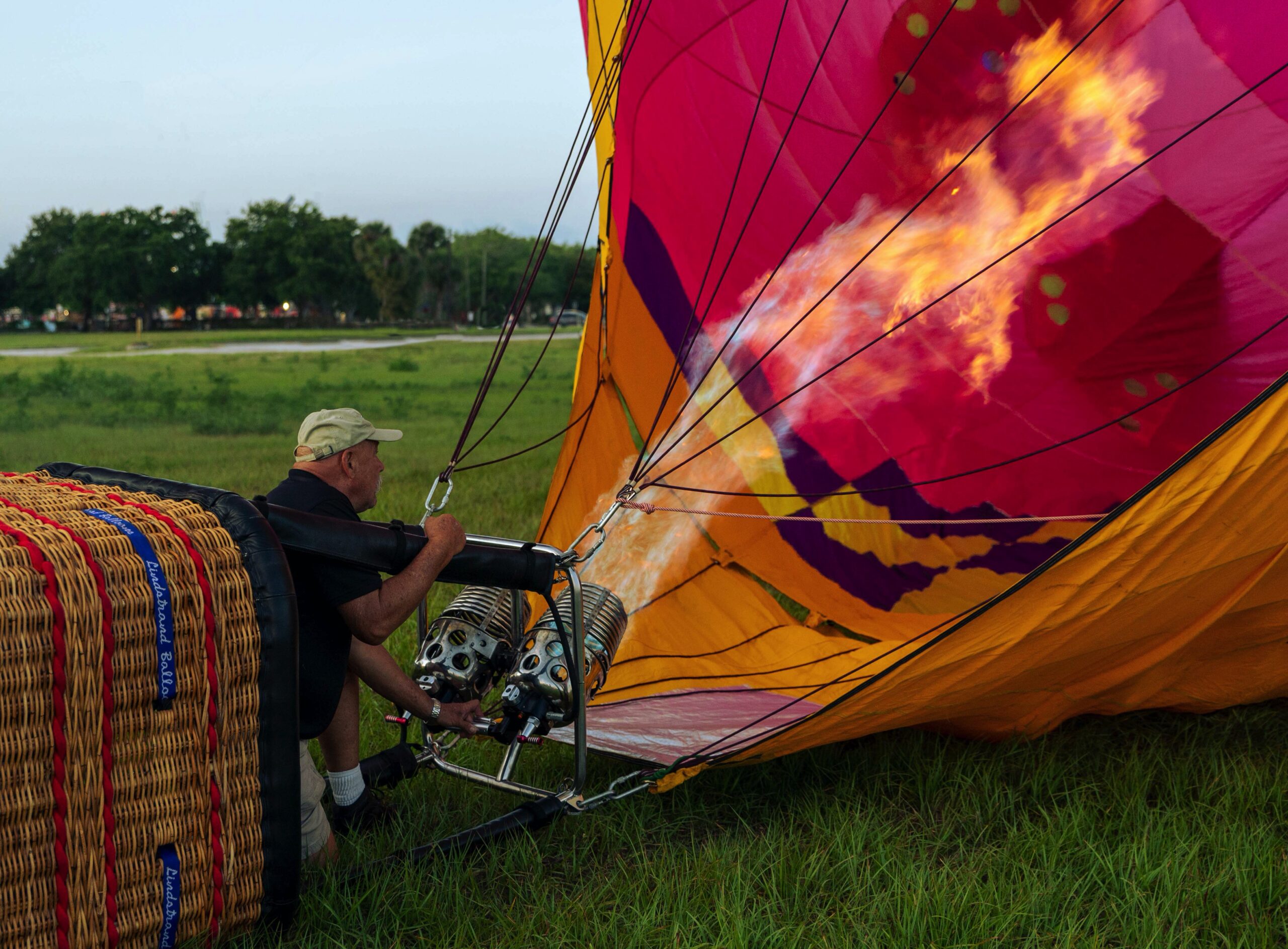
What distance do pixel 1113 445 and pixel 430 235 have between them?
193ft

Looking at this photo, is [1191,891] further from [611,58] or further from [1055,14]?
[611,58]

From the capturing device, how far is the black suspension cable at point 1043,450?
2.86 metres

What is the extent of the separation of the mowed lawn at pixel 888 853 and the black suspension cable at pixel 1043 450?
2.64ft

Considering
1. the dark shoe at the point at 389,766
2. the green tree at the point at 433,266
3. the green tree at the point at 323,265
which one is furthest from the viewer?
the green tree at the point at 433,266

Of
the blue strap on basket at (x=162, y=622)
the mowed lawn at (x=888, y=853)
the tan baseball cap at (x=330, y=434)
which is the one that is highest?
the tan baseball cap at (x=330, y=434)

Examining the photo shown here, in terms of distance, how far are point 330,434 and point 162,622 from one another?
0.73 metres

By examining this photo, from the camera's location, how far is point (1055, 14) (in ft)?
10.2

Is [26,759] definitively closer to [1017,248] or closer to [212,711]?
[212,711]

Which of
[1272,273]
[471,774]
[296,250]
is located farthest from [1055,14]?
[296,250]

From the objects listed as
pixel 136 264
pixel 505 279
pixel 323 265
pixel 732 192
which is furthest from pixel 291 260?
pixel 732 192

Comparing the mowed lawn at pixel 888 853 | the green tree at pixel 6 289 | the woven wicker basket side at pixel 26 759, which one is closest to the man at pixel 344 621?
the mowed lawn at pixel 888 853

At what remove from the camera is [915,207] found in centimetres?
338

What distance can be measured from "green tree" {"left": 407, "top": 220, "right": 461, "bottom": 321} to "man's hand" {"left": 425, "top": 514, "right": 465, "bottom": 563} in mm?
57218

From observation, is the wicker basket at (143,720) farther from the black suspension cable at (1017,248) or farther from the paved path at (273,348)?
the paved path at (273,348)
